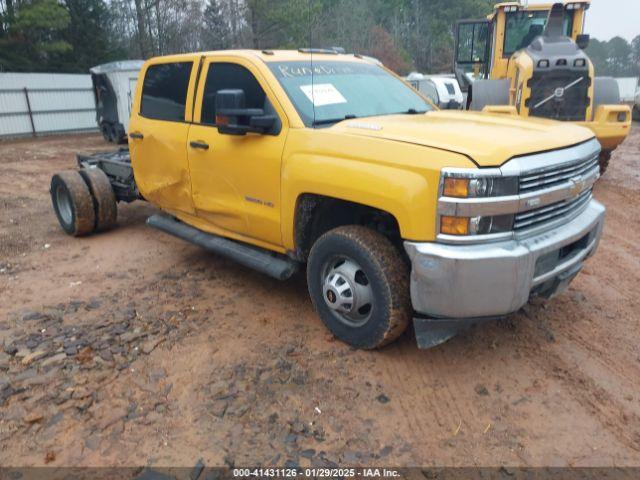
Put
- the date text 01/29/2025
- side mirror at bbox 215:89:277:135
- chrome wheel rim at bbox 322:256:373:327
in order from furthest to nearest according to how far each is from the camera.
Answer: side mirror at bbox 215:89:277:135, chrome wheel rim at bbox 322:256:373:327, the date text 01/29/2025

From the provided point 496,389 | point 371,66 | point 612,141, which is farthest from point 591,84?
point 496,389

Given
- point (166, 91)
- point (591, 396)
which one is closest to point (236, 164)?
point (166, 91)

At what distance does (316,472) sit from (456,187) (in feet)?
5.63

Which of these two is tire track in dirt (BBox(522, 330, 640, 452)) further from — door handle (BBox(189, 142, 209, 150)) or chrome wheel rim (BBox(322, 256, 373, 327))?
door handle (BBox(189, 142, 209, 150))

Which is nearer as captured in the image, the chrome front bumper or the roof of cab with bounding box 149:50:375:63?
the chrome front bumper

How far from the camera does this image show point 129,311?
4598mm

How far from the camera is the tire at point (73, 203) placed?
6.64 m

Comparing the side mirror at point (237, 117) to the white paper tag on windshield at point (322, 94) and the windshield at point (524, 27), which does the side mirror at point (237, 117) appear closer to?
the white paper tag on windshield at point (322, 94)

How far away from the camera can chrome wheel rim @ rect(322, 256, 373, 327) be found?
11.9 ft

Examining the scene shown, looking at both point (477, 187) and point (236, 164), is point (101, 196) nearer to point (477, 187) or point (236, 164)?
point (236, 164)

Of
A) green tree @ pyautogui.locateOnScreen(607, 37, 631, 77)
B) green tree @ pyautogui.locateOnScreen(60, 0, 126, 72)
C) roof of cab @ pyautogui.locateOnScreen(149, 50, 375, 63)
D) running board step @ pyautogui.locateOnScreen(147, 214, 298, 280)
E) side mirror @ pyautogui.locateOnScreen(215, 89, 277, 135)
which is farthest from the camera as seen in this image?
green tree @ pyautogui.locateOnScreen(607, 37, 631, 77)

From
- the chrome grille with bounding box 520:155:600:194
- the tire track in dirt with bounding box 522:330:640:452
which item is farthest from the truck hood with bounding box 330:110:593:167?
the tire track in dirt with bounding box 522:330:640:452

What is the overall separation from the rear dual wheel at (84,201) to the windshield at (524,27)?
8.23 meters

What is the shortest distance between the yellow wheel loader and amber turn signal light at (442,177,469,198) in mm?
4742
